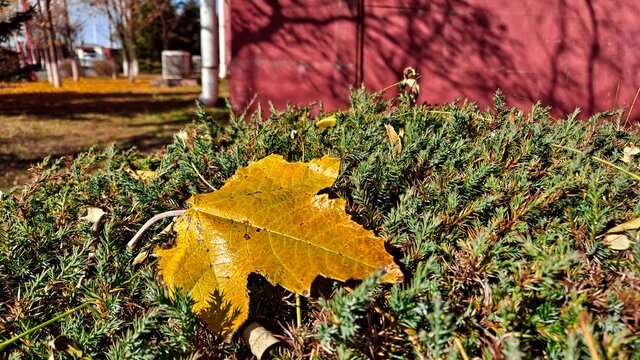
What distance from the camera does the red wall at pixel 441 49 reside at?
213 inches

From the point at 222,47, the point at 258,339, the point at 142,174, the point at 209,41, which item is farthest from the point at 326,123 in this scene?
the point at 222,47

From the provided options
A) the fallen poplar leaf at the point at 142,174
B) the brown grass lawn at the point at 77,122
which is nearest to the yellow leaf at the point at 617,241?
the fallen poplar leaf at the point at 142,174

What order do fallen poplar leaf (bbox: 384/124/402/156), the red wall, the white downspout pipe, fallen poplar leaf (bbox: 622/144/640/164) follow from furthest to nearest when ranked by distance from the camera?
the white downspout pipe
the red wall
fallen poplar leaf (bbox: 622/144/640/164)
fallen poplar leaf (bbox: 384/124/402/156)

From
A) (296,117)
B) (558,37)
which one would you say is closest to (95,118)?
(558,37)

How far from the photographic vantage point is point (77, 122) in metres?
10.6

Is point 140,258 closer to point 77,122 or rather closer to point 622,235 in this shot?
point 622,235

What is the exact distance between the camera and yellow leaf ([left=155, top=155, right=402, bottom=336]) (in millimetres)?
786

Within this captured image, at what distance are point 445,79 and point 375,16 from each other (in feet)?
3.62

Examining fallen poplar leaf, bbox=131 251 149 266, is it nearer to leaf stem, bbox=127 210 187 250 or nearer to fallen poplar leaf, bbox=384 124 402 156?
leaf stem, bbox=127 210 187 250

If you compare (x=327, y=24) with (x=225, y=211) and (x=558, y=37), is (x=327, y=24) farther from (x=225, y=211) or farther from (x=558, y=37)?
(x=225, y=211)

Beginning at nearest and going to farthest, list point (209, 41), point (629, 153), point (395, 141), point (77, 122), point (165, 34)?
point (395, 141)
point (629, 153)
point (209, 41)
point (77, 122)
point (165, 34)

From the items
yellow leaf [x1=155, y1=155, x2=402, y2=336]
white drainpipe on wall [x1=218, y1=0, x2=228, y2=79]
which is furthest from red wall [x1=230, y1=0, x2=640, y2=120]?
white drainpipe on wall [x1=218, y1=0, x2=228, y2=79]

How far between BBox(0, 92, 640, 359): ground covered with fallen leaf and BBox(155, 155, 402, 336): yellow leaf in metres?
0.05

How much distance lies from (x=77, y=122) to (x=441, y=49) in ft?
28.1
